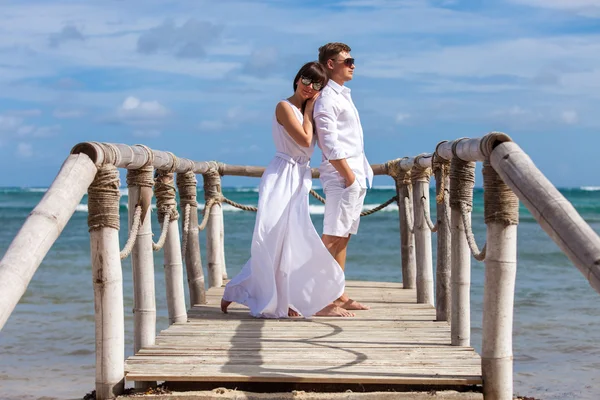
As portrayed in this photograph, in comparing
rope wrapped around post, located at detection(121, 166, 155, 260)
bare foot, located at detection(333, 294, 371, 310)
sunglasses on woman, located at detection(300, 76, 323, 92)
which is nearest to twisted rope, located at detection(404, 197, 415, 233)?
bare foot, located at detection(333, 294, 371, 310)

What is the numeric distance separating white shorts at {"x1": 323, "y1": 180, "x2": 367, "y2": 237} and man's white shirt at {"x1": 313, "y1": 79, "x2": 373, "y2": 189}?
61mm

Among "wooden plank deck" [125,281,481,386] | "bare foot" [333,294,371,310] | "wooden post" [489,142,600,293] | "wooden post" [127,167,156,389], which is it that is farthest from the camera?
"bare foot" [333,294,371,310]

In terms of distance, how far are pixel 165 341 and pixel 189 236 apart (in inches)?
60.8

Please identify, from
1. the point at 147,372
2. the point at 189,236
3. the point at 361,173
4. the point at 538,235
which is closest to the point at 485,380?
the point at 147,372

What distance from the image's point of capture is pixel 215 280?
777 cm

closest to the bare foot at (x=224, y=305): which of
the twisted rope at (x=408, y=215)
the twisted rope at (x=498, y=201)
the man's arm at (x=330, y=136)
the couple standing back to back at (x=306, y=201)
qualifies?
the couple standing back to back at (x=306, y=201)

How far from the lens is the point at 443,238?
17.6 feet

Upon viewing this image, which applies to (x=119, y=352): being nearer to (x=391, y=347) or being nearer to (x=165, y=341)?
(x=165, y=341)

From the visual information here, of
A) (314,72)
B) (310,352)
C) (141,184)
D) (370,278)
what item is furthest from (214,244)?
(370,278)

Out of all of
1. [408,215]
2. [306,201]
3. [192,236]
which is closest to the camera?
[306,201]

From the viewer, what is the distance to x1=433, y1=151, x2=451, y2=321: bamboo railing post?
208 inches

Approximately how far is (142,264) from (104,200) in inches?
33.1

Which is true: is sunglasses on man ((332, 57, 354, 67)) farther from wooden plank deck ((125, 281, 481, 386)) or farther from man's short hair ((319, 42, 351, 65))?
wooden plank deck ((125, 281, 481, 386))

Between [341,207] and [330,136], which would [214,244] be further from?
[330,136]
